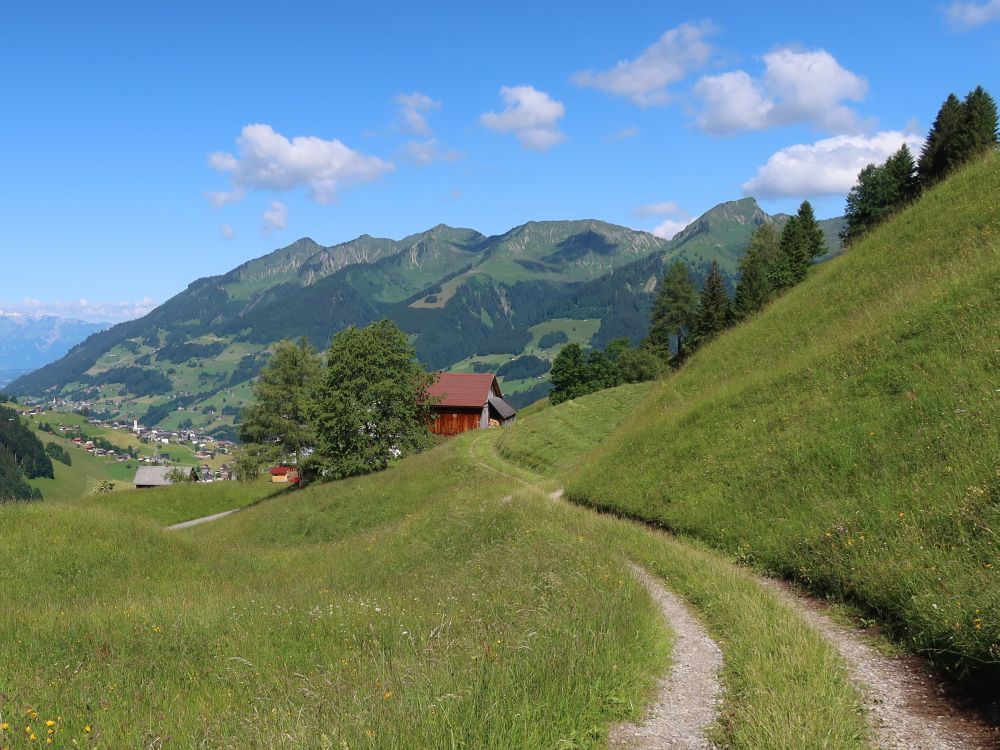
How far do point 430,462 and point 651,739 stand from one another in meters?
40.3

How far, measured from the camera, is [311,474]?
66.9 metres

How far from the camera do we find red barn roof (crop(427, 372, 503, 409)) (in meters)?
87.2

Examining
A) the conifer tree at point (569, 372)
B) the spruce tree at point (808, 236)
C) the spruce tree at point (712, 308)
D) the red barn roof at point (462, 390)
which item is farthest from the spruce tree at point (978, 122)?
the red barn roof at point (462, 390)

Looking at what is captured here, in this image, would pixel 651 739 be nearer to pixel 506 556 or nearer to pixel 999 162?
pixel 506 556

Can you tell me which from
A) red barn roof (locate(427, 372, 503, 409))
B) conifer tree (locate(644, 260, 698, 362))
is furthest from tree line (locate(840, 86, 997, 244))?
red barn roof (locate(427, 372, 503, 409))

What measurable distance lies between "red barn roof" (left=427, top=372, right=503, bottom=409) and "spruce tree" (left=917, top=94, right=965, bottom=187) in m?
59.4

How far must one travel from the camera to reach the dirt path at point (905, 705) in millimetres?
6496

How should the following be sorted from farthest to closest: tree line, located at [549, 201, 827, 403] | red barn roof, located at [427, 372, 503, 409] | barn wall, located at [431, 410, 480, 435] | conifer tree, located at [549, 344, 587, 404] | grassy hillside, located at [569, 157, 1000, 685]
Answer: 1. conifer tree, located at [549, 344, 587, 404]
2. barn wall, located at [431, 410, 480, 435]
3. red barn roof, located at [427, 372, 503, 409]
4. tree line, located at [549, 201, 827, 403]
5. grassy hillside, located at [569, 157, 1000, 685]

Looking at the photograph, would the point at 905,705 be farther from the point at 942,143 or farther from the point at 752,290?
the point at 942,143

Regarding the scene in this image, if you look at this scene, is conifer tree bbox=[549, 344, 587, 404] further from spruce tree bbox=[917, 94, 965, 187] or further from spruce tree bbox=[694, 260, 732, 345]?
spruce tree bbox=[917, 94, 965, 187]

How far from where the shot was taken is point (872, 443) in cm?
1452

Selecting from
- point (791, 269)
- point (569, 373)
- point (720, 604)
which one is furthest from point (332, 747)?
point (569, 373)

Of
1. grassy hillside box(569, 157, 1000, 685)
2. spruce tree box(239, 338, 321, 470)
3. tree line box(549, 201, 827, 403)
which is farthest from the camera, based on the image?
tree line box(549, 201, 827, 403)

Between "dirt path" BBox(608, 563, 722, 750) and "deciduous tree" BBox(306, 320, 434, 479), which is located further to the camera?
"deciduous tree" BBox(306, 320, 434, 479)
